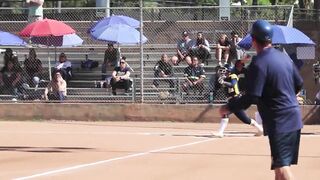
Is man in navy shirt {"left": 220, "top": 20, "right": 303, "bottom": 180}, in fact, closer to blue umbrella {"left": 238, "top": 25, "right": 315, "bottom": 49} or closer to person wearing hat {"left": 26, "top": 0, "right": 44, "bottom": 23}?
blue umbrella {"left": 238, "top": 25, "right": 315, "bottom": 49}

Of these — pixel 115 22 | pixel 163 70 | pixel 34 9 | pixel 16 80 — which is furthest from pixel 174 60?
pixel 34 9

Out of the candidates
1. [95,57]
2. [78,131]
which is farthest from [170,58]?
[78,131]

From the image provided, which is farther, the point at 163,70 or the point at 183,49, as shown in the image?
the point at 183,49

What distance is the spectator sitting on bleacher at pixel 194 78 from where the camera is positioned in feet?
66.3

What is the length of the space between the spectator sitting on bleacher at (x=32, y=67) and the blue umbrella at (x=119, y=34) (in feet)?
6.48

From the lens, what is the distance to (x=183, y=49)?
22.6 m

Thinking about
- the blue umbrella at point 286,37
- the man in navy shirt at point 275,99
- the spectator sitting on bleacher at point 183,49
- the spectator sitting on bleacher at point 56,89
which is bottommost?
the spectator sitting on bleacher at point 56,89

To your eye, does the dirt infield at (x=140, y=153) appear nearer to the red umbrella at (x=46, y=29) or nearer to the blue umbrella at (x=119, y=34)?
the blue umbrella at (x=119, y=34)

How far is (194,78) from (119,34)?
3.22m

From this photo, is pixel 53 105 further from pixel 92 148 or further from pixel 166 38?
pixel 92 148

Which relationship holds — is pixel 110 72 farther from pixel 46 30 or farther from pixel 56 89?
pixel 46 30

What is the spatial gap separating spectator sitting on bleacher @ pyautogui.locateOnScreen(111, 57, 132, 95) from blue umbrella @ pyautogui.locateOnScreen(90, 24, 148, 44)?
1.04 metres

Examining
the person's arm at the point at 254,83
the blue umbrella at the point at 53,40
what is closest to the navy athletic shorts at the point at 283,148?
the person's arm at the point at 254,83

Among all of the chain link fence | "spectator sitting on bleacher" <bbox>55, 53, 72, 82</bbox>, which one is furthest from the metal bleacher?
"spectator sitting on bleacher" <bbox>55, 53, 72, 82</bbox>
